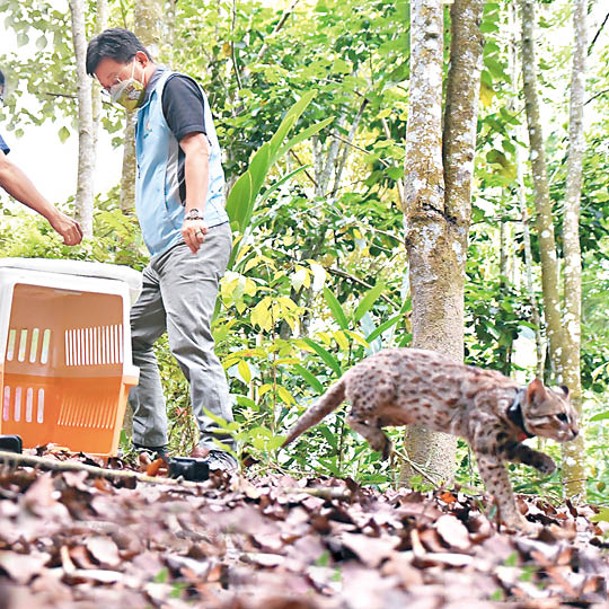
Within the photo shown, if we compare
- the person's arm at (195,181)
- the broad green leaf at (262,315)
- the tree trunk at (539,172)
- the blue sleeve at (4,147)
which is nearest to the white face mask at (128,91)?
the person's arm at (195,181)

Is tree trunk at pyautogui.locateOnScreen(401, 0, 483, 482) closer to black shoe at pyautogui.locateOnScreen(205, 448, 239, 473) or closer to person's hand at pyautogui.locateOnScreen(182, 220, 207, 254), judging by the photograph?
black shoe at pyautogui.locateOnScreen(205, 448, 239, 473)

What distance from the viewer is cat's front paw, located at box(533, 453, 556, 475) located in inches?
90.0

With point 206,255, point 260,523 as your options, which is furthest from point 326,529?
point 206,255

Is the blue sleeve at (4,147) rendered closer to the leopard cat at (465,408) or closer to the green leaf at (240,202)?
the green leaf at (240,202)

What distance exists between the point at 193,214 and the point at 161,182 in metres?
0.34

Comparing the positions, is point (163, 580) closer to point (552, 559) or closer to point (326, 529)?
point (326, 529)

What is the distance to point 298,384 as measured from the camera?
568 centimetres

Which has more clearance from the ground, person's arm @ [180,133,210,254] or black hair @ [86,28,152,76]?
black hair @ [86,28,152,76]

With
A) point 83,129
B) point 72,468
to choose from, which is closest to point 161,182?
point 72,468

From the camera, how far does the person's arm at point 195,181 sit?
11.1 feet

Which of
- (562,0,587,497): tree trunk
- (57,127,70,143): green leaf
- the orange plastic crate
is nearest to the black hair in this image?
the orange plastic crate

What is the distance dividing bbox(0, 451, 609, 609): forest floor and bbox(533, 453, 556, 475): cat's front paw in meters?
0.18

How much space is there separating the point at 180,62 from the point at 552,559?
8456 mm

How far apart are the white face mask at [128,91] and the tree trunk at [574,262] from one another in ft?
9.23
